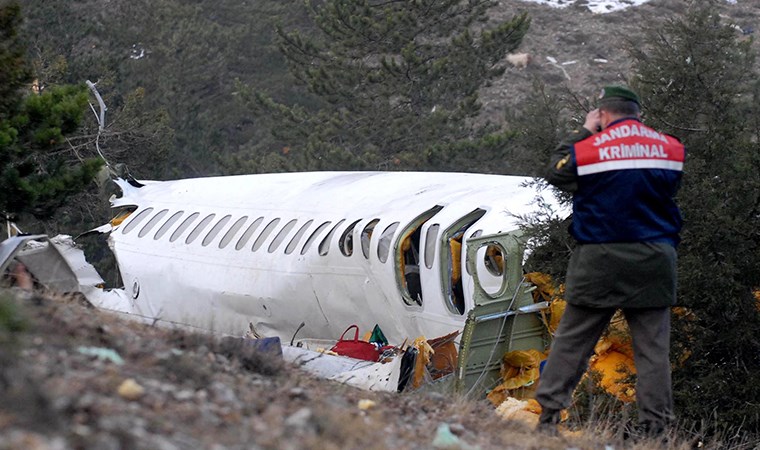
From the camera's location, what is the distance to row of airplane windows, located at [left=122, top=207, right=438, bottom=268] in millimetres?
12203

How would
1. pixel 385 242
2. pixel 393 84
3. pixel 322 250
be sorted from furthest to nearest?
pixel 393 84, pixel 322 250, pixel 385 242

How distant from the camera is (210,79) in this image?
40.0 m

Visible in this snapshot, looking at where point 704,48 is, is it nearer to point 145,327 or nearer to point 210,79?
point 145,327

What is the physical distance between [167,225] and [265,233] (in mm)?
2755

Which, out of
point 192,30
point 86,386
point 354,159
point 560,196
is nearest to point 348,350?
point 560,196

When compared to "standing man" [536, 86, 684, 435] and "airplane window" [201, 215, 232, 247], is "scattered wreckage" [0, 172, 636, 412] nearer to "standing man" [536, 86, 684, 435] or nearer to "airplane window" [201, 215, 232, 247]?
"airplane window" [201, 215, 232, 247]

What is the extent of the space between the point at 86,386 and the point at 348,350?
732 cm

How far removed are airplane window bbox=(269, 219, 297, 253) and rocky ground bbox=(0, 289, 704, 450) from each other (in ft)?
23.8

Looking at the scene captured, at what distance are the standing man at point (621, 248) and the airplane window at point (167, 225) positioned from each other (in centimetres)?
1092

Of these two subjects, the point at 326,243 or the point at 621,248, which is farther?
the point at 326,243

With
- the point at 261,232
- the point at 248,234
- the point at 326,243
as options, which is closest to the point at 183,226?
the point at 248,234

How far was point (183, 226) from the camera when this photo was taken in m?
16.2

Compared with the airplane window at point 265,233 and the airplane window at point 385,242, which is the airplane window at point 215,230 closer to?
the airplane window at point 265,233

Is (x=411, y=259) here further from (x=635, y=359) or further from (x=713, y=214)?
(x=635, y=359)
